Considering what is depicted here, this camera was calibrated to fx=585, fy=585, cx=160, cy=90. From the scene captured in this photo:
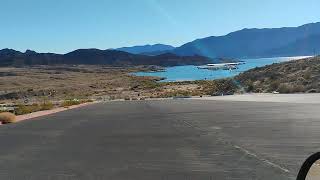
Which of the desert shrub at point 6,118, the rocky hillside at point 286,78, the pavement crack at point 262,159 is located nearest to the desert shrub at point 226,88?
the rocky hillside at point 286,78

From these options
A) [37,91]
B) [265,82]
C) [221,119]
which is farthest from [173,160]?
[37,91]

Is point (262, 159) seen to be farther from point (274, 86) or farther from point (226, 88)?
point (226, 88)

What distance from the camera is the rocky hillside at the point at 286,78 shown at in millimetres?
59425

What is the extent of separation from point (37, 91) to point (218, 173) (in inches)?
4043

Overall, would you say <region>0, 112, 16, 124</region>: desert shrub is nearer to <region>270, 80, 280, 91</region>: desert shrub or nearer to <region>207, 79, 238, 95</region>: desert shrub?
<region>270, 80, 280, 91</region>: desert shrub

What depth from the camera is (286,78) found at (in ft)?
233

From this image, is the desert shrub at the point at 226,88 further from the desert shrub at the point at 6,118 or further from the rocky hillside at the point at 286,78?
the desert shrub at the point at 6,118

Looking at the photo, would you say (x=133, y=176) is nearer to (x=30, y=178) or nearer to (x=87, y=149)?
(x=30, y=178)

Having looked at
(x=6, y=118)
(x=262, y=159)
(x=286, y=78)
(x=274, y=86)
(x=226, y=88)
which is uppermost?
(x=262, y=159)

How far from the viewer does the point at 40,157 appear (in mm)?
14117

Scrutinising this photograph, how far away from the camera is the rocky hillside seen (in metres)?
59.4

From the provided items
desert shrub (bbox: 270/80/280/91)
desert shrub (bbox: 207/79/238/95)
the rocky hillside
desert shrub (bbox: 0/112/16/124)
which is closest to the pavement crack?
desert shrub (bbox: 0/112/16/124)

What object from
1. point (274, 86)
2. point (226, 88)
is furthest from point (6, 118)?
point (226, 88)

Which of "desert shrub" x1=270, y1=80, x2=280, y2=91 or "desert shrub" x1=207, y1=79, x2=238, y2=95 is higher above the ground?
"desert shrub" x1=270, y1=80, x2=280, y2=91
